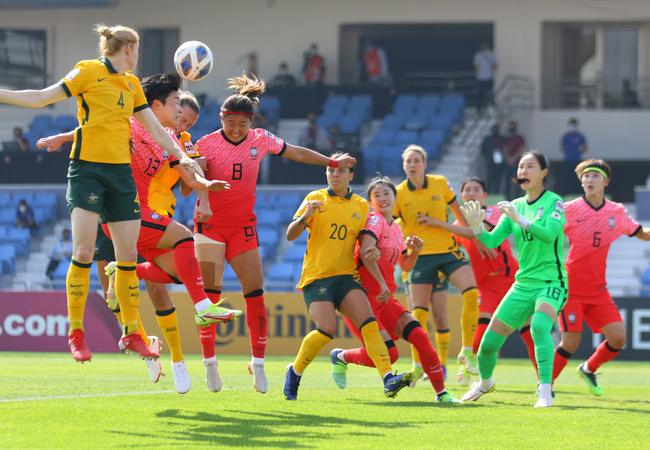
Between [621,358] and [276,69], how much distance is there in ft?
53.6

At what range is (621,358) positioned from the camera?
834 inches

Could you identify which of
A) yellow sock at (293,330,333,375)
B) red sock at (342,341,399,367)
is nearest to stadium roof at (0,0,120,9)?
red sock at (342,341,399,367)

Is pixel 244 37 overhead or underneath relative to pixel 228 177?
overhead

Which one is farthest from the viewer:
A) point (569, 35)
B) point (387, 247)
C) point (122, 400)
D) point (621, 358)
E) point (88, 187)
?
point (569, 35)

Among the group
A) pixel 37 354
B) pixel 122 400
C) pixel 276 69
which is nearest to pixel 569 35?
pixel 276 69

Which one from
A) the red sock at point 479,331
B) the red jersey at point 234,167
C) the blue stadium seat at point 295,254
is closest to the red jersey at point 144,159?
the red jersey at point 234,167

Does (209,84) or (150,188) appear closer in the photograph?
(150,188)

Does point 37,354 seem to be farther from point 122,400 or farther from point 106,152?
point 106,152

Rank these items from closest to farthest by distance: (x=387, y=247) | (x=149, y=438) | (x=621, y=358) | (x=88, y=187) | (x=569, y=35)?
(x=149, y=438) < (x=88, y=187) < (x=387, y=247) < (x=621, y=358) < (x=569, y=35)

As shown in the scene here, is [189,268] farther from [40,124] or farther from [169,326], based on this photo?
[40,124]

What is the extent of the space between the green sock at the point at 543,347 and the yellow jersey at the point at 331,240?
1.68 m

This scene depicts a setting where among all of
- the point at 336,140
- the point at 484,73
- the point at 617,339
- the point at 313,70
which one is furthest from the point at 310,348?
the point at 313,70

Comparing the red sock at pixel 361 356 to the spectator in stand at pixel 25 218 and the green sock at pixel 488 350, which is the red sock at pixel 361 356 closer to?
the green sock at pixel 488 350

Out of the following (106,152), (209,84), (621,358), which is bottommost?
(621,358)
